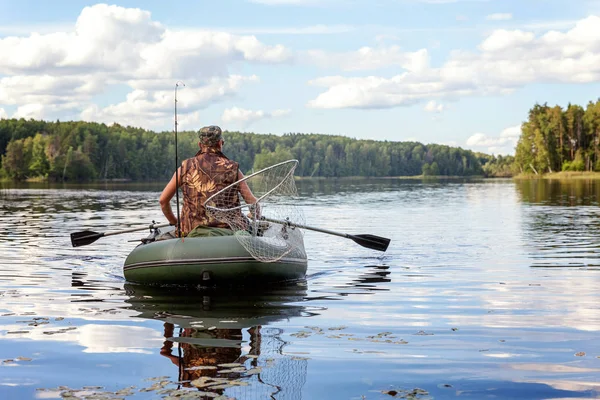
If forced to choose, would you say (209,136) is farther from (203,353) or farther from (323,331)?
(203,353)

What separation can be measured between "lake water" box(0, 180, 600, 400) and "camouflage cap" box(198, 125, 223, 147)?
2.19m

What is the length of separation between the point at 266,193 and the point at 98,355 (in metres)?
4.20

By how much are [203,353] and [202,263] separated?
4283mm

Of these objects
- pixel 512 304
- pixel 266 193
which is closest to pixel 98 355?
pixel 266 193

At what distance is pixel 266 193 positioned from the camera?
11383 mm

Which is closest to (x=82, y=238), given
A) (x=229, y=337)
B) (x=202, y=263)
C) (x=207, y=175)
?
(x=202, y=263)

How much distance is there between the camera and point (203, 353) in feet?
25.2

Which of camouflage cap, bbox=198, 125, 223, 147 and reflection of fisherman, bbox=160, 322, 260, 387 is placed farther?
camouflage cap, bbox=198, 125, 223, 147

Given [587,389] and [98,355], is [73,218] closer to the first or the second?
[98,355]

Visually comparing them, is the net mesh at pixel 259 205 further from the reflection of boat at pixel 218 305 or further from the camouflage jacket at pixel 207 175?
the reflection of boat at pixel 218 305

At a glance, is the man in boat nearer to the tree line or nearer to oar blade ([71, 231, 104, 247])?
oar blade ([71, 231, 104, 247])

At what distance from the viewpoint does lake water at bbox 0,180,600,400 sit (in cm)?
655

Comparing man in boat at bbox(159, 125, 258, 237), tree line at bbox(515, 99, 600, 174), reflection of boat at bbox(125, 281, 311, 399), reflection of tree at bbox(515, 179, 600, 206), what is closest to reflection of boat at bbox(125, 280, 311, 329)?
reflection of boat at bbox(125, 281, 311, 399)

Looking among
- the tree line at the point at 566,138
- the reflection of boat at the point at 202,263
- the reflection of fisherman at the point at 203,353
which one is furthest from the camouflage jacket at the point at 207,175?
the tree line at the point at 566,138
